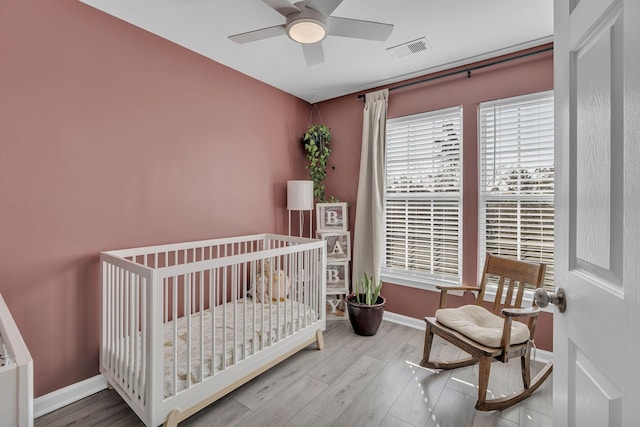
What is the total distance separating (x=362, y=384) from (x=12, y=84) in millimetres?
2712

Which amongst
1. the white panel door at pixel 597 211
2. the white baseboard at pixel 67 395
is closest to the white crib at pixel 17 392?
the white panel door at pixel 597 211

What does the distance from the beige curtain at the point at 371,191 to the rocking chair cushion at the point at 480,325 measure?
990 mm

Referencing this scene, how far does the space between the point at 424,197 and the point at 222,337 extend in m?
2.15

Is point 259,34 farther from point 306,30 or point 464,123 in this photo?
point 464,123

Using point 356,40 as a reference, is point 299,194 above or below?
below

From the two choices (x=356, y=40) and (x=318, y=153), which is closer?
(x=356, y=40)

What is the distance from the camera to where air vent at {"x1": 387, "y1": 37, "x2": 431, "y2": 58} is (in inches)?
92.3

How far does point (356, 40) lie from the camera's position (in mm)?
2328

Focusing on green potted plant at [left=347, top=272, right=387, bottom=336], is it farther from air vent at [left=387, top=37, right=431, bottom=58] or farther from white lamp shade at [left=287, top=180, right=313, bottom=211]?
air vent at [left=387, top=37, right=431, bottom=58]

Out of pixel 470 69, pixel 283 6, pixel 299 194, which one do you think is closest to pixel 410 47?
pixel 470 69

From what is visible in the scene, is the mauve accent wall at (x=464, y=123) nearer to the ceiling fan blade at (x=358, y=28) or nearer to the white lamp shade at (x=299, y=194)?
the white lamp shade at (x=299, y=194)

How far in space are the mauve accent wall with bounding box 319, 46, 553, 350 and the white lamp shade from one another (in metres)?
0.51

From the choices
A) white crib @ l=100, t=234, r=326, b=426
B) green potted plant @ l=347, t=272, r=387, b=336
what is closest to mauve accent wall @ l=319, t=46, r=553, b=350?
green potted plant @ l=347, t=272, r=387, b=336

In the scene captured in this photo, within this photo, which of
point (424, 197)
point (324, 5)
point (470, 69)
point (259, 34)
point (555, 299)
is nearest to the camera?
point (555, 299)
